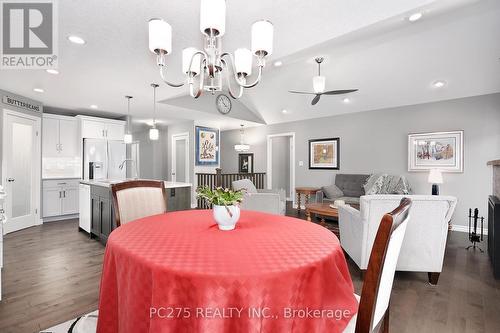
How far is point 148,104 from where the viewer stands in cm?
501

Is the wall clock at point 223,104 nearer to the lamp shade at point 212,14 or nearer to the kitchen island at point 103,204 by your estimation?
the kitchen island at point 103,204

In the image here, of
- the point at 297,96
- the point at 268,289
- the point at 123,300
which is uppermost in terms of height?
the point at 297,96

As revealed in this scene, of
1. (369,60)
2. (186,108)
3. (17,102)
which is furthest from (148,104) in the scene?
(369,60)

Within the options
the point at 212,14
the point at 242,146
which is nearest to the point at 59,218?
the point at 242,146

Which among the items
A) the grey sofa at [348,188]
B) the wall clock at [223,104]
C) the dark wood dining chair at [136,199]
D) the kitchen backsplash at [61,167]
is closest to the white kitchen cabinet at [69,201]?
the kitchen backsplash at [61,167]

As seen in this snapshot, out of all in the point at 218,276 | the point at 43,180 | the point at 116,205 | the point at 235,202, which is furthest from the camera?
the point at 43,180

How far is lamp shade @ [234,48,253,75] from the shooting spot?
190cm

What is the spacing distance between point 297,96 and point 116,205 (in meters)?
4.65

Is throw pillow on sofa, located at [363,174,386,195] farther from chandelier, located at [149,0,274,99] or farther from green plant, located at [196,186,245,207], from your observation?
green plant, located at [196,186,245,207]

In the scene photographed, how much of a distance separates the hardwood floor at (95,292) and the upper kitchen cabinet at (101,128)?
2.66 meters

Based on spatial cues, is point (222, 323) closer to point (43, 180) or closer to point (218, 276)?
point (218, 276)

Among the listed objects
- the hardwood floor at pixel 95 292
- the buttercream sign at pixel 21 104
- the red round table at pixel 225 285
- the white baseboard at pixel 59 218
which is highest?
the buttercream sign at pixel 21 104

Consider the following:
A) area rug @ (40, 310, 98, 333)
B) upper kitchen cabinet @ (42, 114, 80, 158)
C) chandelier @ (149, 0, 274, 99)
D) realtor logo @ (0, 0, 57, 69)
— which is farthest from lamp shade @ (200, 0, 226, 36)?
upper kitchen cabinet @ (42, 114, 80, 158)

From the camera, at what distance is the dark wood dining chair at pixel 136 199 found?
1958 mm
